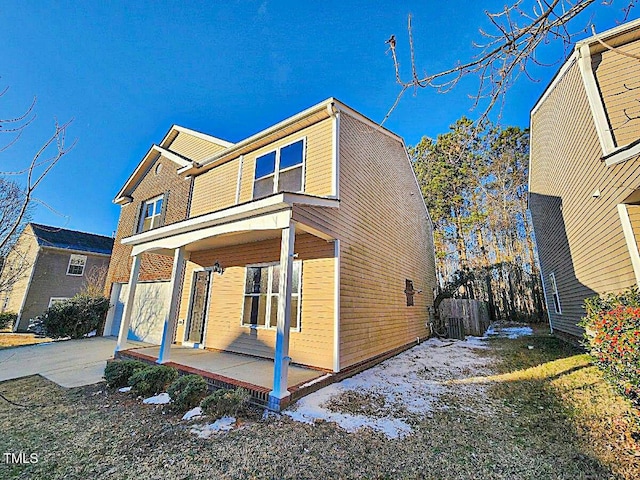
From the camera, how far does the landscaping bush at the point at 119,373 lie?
16.9 feet

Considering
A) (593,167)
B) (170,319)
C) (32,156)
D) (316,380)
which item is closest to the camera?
(32,156)

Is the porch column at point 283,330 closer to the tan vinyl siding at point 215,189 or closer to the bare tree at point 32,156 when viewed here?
the bare tree at point 32,156

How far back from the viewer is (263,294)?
23.5 ft

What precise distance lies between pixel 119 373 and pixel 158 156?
10.7 meters

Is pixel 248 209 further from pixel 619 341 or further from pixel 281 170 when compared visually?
pixel 619 341

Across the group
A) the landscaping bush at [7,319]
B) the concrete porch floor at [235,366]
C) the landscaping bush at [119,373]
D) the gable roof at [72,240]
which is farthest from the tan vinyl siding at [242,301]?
the gable roof at [72,240]

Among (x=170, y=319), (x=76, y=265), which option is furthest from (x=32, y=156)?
(x=76, y=265)

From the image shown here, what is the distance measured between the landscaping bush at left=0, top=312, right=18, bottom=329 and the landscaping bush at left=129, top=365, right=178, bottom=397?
15726mm

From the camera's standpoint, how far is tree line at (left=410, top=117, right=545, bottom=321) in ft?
62.4

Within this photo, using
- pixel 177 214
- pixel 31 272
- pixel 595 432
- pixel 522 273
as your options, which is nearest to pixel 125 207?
pixel 177 214

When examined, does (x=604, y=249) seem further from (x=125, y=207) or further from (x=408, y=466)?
(x=125, y=207)

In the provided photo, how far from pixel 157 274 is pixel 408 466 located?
10.7m

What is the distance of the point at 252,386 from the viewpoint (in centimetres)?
456

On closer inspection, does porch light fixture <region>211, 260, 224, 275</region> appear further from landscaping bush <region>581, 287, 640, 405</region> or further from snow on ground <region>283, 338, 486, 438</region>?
landscaping bush <region>581, 287, 640, 405</region>
